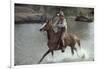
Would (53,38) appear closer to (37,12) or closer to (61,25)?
(61,25)

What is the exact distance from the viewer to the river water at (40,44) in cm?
185

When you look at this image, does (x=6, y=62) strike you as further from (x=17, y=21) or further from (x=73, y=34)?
(x=73, y=34)

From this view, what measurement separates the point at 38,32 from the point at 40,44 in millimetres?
125

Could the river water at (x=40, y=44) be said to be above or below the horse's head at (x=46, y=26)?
below

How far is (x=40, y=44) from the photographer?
1921 millimetres

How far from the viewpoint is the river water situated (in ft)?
6.07

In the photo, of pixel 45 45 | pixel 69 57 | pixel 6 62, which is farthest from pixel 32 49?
pixel 69 57

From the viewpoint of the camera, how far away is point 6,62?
1.79 m

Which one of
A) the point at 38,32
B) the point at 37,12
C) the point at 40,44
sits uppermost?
the point at 37,12

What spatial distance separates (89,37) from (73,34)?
202 millimetres

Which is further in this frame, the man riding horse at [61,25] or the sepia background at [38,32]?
the man riding horse at [61,25]

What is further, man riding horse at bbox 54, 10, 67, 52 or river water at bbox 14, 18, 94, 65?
man riding horse at bbox 54, 10, 67, 52

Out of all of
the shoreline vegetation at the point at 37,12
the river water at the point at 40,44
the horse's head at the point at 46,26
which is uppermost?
the shoreline vegetation at the point at 37,12

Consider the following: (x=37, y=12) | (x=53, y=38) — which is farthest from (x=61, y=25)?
(x=37, y=12)
